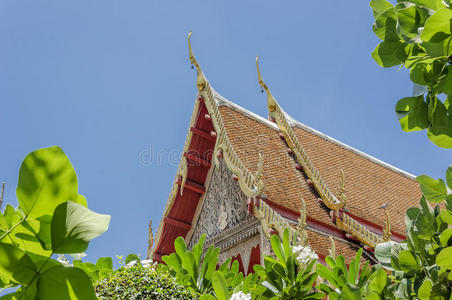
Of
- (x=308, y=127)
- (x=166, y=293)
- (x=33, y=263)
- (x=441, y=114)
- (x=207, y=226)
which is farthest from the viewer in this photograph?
(x=308, y=127)

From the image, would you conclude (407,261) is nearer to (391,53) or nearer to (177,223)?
(391,53)

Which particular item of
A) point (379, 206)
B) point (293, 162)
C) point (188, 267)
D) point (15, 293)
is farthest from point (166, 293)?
point (379, 206)

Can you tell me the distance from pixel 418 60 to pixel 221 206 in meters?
7.37

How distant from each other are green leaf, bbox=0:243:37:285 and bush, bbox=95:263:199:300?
10.6ft

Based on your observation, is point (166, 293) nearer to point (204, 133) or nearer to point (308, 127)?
point (204, 133)

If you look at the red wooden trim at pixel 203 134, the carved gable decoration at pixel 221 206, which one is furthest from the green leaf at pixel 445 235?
the red wooden trim at pixel 203 134

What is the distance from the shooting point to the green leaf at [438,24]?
84 cm

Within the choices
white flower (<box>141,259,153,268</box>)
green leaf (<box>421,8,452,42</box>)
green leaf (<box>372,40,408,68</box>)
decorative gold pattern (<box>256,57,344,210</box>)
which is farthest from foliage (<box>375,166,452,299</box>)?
decorative gold pattern (<box>256,57,344,210</box>)

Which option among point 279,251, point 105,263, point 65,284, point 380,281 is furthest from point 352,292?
point 105,263

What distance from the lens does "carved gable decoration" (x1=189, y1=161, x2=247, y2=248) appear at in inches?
309

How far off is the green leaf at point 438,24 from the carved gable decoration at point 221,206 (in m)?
6.80

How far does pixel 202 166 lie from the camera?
29.8ft

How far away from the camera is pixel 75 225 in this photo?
1.64ft

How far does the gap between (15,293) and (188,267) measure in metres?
3.77
